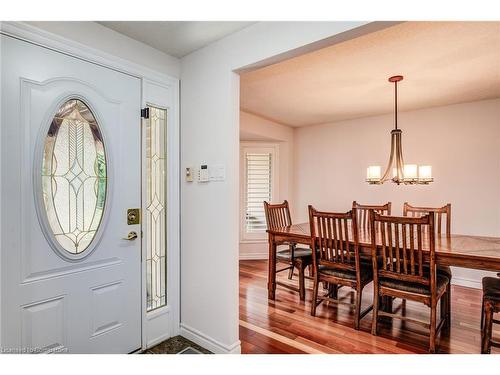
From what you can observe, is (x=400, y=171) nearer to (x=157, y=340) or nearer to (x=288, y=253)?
(x=288, y=253)

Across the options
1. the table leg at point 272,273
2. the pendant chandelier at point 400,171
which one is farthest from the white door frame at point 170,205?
the pendant chandelier at point 400,171

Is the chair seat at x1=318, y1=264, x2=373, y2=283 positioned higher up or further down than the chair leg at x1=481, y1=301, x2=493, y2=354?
higher up

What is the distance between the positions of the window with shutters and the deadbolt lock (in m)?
3.06

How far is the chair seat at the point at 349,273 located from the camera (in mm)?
2643

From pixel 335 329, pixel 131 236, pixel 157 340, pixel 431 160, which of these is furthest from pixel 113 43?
pixel 431 160

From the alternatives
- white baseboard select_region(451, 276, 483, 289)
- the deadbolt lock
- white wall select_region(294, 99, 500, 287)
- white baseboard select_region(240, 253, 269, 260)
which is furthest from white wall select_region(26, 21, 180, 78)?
white baseboard select_region(451, 276, 483, 289)

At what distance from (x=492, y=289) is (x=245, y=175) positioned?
3672mm

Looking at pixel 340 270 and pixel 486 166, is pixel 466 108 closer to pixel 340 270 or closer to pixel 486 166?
pixel 486 166

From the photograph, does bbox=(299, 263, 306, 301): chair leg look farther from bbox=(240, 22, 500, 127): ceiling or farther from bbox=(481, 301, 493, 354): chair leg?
bbox=(240, 22, 500, 127): ceiling

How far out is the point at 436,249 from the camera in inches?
91.9

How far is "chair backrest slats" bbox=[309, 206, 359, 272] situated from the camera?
263 centimetres

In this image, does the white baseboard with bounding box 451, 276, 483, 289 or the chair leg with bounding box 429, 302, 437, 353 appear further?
the white baseboard with bounding box 451, 276, 483, 289

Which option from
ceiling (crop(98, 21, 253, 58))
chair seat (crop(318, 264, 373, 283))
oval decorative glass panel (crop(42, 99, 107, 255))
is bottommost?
chair seat (crop(318, 264, 373, 283))

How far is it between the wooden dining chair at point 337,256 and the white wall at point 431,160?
2002mm
